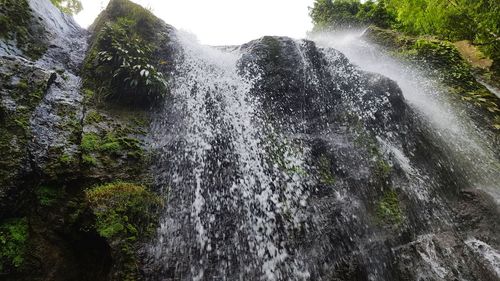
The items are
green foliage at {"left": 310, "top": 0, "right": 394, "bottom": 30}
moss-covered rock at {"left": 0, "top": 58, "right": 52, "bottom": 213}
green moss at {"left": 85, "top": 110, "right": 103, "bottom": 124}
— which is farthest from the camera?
green foliage at {"left": 310, "top": 0, "right": 394, "bottom": 30}

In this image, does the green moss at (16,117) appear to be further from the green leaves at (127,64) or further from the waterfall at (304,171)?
the waterfall at (304,171)

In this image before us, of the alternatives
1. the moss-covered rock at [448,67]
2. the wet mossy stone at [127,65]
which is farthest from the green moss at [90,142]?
the moss-covered rock at [448,67]

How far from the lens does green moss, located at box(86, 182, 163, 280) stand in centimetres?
417

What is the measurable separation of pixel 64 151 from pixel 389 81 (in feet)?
24.1

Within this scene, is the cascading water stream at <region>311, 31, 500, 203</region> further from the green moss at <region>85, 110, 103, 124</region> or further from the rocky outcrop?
the green moss at <region>85, 110, 103, 124</region>

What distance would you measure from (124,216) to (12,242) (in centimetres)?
131

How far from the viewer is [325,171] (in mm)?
6301

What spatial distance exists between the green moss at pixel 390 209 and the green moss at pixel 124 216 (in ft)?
12.7

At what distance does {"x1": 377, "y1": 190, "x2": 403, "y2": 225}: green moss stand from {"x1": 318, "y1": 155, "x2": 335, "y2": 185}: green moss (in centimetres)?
98

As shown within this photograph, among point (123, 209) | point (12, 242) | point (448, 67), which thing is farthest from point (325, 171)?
point (448, 67)

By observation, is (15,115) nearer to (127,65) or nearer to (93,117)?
(93,117)

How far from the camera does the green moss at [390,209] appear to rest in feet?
18.6

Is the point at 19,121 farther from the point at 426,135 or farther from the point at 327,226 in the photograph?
the point at 426,135

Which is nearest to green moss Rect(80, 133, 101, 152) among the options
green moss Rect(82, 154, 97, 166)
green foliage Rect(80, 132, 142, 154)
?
green foliage Rect(80, 132, 142, 154)
